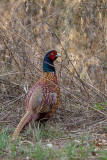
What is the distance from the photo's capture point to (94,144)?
11.3ft

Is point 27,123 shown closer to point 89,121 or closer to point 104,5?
point 89,121

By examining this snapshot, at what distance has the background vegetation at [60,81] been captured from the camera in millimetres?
3383

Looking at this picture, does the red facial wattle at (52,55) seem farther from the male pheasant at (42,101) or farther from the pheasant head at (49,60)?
the male pheasant at (42,101)

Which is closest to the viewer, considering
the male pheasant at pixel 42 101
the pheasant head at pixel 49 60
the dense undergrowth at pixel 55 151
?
the dense undergrowth at pixel 55 151

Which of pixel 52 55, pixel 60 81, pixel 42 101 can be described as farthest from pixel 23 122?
pixel 60 81

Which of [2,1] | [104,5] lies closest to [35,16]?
[2,1]

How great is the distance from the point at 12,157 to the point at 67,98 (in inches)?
95.0

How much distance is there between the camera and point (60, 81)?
571cm

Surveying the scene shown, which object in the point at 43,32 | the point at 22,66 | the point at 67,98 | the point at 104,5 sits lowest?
A: the point at 67,98

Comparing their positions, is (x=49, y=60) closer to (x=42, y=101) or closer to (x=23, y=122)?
(x=42, y=101)

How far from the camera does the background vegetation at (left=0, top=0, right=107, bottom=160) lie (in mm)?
3383

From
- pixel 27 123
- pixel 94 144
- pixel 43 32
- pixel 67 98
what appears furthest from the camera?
pixel 43 32

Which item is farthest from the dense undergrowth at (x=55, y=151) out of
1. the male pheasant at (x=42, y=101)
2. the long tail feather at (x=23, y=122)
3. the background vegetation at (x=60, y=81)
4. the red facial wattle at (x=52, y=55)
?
the red facial wattle at (x=52, y=55)

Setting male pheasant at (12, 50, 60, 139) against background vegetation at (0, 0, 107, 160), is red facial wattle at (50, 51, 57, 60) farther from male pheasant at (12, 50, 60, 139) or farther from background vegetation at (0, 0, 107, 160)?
male pheasant at (12, 50, 60, 139)
